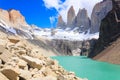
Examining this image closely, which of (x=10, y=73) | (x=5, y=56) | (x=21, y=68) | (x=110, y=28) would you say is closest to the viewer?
(x=10, y=73)

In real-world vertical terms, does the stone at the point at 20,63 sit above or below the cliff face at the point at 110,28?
below

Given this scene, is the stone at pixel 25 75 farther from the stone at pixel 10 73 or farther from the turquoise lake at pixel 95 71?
the turquoise lake at pixel 95 71

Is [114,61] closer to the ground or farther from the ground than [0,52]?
closer to the ground

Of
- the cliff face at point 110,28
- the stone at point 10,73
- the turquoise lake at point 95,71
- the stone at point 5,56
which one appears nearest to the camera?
the stone at point 10,73

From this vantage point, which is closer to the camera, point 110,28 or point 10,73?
point 10,73

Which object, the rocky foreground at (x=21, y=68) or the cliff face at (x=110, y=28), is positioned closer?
the rocky foreground at (x=21, y=68)

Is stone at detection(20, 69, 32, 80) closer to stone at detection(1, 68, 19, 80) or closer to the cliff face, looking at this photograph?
stone at detection(1, 68, 19, 80)

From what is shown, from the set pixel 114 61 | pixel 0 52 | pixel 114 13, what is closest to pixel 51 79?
pixel 0 52

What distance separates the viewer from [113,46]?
129 m

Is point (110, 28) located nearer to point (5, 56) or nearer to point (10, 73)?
point (5, 56)

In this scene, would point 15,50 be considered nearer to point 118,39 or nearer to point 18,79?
point 18,79

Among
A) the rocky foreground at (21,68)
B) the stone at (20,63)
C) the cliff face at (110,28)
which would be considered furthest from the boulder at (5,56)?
the cliff face at (110,28)

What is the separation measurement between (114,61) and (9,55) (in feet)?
299

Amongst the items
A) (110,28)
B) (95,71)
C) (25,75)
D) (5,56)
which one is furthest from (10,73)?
(110,28)
